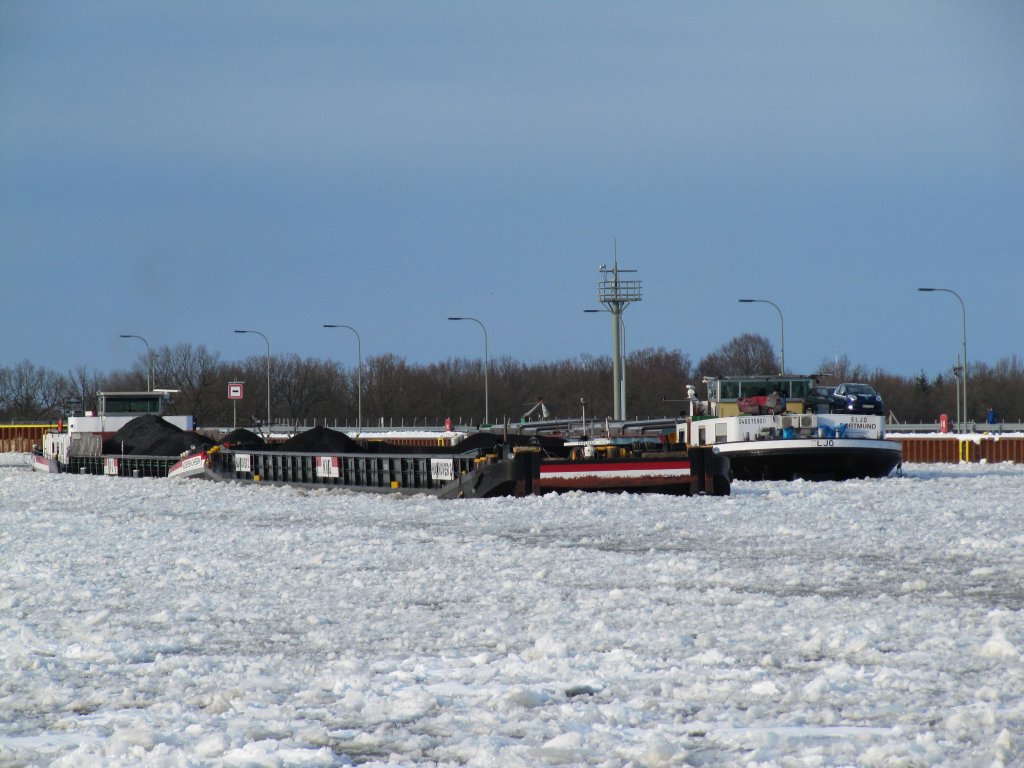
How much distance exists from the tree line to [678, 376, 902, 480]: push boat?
63451mm

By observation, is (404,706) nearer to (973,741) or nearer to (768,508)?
(973,741)

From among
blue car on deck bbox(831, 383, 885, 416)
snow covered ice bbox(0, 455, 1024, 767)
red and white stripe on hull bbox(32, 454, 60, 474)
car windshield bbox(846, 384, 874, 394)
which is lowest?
snow covered ice bbox(0, 455, 1024, 767)

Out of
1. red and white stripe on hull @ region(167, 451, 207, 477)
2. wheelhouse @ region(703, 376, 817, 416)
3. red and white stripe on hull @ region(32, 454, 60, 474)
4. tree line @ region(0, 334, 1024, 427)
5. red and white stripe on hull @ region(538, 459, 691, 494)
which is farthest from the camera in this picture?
tree line @ region(0, 334, 1024, 427)

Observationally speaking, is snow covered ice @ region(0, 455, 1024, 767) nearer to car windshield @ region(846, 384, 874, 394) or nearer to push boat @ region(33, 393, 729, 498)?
push boat @ region(33, 393, 729, 498)

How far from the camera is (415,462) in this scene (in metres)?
29.7

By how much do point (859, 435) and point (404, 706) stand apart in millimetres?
28773

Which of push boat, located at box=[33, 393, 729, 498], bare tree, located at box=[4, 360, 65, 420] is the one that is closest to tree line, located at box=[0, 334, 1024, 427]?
bare tree, located at box=[4, 360, 65, 420]

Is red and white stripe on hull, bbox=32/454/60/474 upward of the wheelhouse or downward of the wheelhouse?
downward

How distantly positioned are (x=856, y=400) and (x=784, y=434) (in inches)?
813

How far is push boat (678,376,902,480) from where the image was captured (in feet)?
107

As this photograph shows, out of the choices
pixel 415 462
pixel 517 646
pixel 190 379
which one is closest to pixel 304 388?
pixel 190 379

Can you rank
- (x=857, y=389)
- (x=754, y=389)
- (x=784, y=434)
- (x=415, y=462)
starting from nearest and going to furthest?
(x=415, y=462) < (x=784, y=434) < (x=754, y=389) < (x=857, y=389)

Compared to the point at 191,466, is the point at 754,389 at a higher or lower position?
higher

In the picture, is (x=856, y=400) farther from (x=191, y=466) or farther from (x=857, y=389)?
(x=191, y=466)
